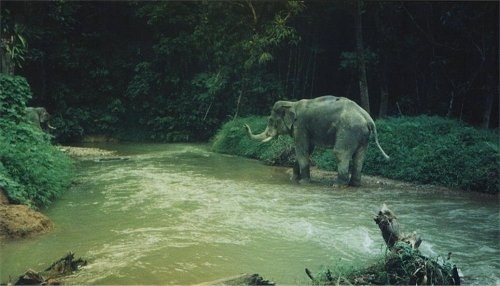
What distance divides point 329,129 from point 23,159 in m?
5.44

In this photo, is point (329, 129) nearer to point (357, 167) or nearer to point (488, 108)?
point (357, 167)

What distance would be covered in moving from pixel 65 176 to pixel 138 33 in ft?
48.2

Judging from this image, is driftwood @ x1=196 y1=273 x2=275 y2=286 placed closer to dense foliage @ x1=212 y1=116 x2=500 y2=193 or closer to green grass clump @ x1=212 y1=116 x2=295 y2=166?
dense foliage @ x1=212 y1=116 x2=500 y2=193

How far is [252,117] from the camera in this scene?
52.9ft

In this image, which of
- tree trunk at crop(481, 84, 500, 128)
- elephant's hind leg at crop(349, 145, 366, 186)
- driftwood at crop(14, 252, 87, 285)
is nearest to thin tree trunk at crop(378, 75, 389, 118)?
tree trunk at crop(481, 84, 500, 128)

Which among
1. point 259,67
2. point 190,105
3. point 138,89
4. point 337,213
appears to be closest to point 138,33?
point 138,89

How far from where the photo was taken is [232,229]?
6570 millimetres

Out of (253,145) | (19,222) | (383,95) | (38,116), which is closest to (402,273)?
(19,222)

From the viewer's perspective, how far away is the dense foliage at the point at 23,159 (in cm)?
681

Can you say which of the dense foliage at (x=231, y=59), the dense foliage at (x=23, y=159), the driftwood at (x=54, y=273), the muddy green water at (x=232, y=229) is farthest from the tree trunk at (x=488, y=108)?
the driftwood at (x=54, y=273)

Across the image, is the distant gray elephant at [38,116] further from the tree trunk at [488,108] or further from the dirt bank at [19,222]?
the tree trunk at [488,108]

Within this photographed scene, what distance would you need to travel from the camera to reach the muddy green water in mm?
5027

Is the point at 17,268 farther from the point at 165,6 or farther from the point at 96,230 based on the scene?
the point at 165,6

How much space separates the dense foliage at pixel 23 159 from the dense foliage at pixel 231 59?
0.94 metres
